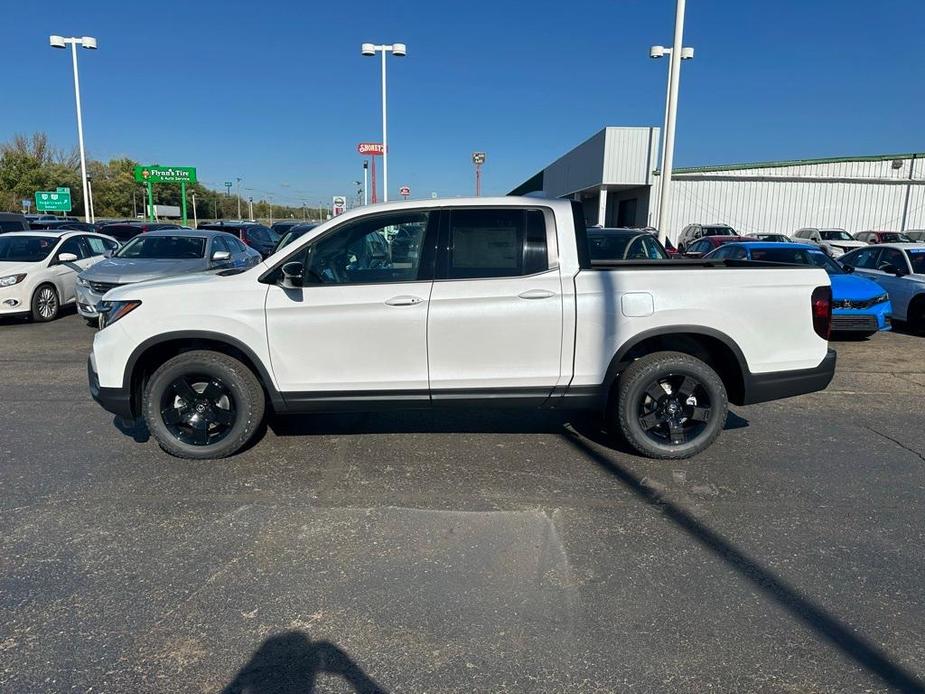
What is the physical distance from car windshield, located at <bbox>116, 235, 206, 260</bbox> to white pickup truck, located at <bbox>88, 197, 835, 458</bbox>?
22.0ft

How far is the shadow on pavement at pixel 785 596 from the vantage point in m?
2.51

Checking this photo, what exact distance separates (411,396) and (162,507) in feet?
5.74

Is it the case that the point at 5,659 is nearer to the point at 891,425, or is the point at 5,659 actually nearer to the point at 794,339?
the point at 794,339

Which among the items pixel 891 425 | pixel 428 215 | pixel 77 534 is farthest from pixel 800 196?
pixel 77 534

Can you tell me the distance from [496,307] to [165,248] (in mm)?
8691

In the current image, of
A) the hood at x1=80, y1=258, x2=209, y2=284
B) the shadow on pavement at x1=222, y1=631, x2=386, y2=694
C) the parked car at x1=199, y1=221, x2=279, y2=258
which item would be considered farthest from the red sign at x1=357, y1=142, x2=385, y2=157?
the shadow on pavement at x1=222, y1=631, x2=386, y2=694

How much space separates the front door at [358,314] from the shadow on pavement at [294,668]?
2040 mm

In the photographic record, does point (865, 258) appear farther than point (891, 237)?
No

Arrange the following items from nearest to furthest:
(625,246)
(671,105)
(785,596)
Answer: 1. (785,596)
2. (625,246)
3. (671,105)

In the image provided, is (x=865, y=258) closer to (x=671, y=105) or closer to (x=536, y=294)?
(x=671, y=105)

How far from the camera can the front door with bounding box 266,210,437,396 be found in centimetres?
438

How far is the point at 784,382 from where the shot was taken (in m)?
4.68

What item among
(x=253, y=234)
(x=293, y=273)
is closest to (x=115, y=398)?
(x=293, y=273)

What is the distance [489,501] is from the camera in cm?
406
